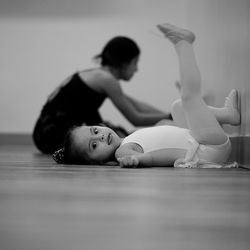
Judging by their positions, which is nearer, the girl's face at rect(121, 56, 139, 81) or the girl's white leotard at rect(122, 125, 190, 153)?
the girl's white leotard at rect(122, 125, 190, 153)

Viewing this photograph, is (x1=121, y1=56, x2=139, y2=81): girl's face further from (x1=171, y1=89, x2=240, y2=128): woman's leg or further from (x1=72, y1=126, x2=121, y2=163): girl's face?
(x1=72, y1=126, x2=121, y2=163): girl's face

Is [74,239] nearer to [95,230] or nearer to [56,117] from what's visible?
[95,230]

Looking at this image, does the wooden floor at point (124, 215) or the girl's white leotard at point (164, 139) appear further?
the girl's white leotard at point (164, 139)

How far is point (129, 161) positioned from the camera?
1.84 m

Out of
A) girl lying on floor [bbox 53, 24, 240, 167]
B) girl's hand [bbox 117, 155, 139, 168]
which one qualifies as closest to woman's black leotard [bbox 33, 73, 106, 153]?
girl lying on floor [bbox 53, 24, 240, 167]

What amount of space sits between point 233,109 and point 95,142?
54 centimetres

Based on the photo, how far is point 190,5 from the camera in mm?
4492

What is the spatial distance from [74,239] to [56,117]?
110 inches

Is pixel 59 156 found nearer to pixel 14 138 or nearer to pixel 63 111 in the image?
pixel 63 111

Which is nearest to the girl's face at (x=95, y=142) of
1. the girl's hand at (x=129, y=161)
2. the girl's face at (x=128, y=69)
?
the girl's hand at (x=129, y=161)

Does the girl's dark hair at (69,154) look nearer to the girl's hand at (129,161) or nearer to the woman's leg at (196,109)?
the girl's hand at (129,161)

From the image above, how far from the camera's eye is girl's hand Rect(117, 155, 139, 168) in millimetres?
1842

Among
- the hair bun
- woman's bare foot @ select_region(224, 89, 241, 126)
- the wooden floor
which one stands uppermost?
the wooden floor

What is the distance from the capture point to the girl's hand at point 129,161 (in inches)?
72.5
